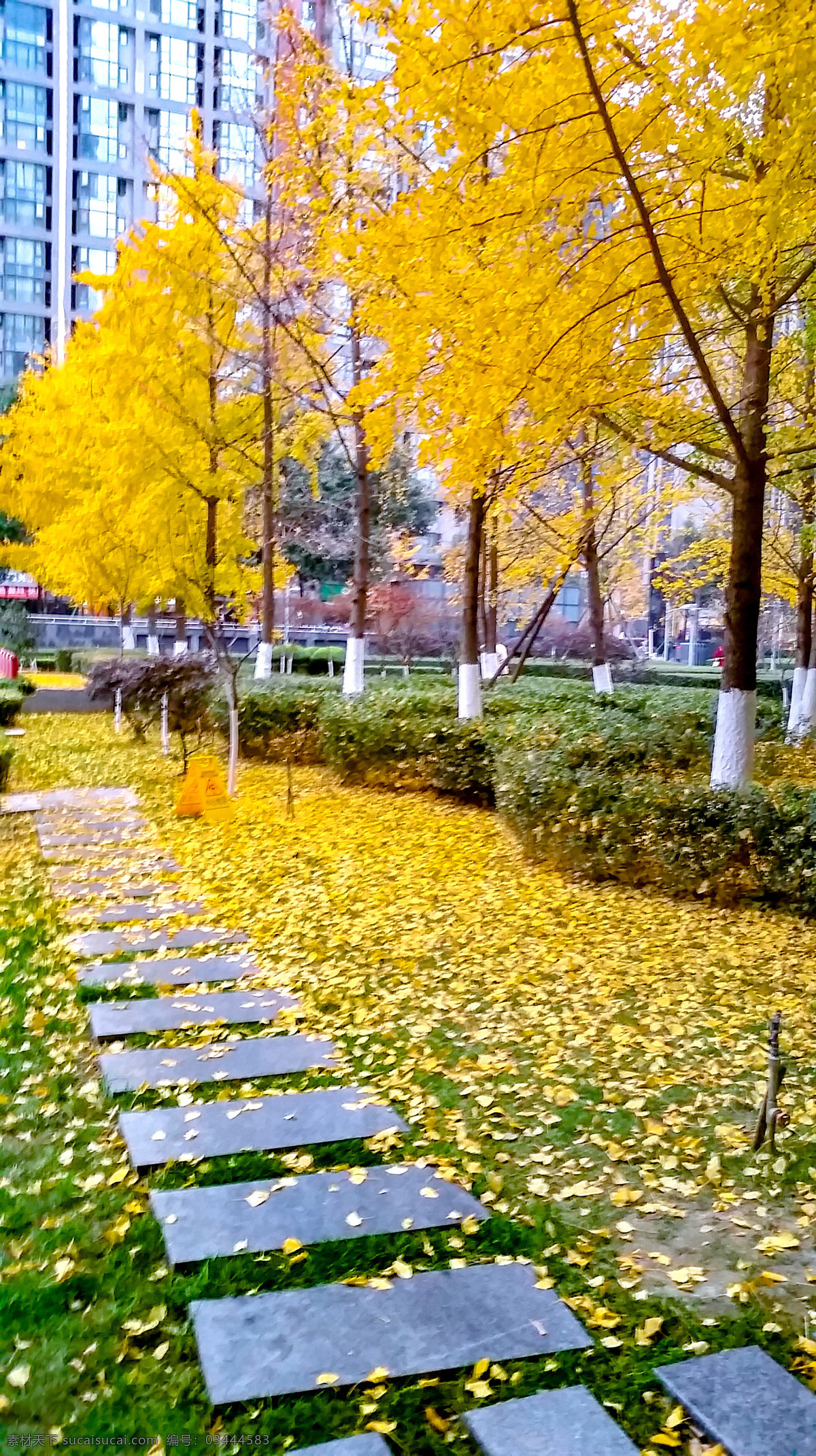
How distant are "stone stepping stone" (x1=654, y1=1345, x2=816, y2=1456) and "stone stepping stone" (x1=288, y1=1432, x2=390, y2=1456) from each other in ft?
2.18

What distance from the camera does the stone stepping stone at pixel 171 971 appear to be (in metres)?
5.20

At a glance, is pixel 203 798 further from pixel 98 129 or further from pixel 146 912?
pixel 98 129

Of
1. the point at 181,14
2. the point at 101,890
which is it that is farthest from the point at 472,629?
the point at 181,14

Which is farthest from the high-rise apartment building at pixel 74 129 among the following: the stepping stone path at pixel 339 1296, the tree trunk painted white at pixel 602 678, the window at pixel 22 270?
the stepping stone path at pixel 339 1296

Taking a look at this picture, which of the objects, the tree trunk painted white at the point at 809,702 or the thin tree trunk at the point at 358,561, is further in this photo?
the tree trunk painted white at the point at 809,702

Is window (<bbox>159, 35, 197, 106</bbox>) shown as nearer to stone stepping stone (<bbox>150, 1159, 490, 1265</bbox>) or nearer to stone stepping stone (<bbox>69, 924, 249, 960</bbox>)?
stone stepping stone (<bbox>69, 924, 249, 960</bbox>)

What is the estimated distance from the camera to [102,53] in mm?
49281

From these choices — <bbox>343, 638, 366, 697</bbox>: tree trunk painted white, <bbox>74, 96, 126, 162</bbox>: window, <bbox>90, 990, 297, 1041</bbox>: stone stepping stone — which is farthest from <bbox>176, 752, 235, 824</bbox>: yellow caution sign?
<bbox>74, 96, 126, 162</bbox>: window

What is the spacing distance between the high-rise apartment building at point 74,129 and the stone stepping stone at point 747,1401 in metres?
51.7

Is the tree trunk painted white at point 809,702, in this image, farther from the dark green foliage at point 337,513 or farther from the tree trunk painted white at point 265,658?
the dark green foliage at point 337,513

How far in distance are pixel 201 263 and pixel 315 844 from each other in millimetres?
9346

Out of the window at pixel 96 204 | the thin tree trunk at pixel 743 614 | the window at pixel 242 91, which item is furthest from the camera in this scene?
the window at pixel 96 204

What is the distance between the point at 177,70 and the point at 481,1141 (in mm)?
57823

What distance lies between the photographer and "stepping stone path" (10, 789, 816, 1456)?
7.55 feet
